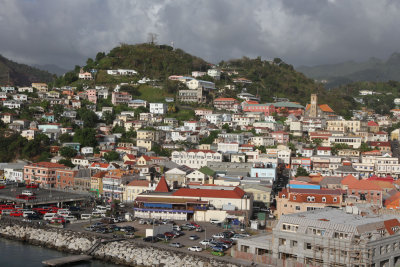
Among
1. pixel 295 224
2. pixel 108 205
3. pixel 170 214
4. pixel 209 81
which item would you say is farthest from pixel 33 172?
pixel 209 81

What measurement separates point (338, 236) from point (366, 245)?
1.17m

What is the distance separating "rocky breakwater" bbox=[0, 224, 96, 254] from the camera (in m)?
26.7

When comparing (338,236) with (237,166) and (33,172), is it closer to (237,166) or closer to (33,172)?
(237,166)

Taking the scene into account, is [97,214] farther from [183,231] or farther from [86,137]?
[86,137]

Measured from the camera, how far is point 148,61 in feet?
273

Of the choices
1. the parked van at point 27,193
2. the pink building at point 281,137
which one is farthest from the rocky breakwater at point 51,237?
the pink building at point 281,137

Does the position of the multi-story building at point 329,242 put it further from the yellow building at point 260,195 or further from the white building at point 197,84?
the white building at point 197,84

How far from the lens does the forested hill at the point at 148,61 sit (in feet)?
267

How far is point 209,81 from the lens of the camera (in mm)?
80062

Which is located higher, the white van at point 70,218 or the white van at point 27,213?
the white van at point 27,213

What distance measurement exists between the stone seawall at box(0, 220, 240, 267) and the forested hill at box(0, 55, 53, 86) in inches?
3701

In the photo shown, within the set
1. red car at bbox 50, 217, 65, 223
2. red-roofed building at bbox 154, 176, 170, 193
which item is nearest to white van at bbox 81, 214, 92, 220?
red car at bbox 50, 217, 65, 223

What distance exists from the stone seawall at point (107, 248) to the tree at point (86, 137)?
22.1 meters

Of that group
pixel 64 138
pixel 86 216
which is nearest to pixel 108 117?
pixel 64 138
